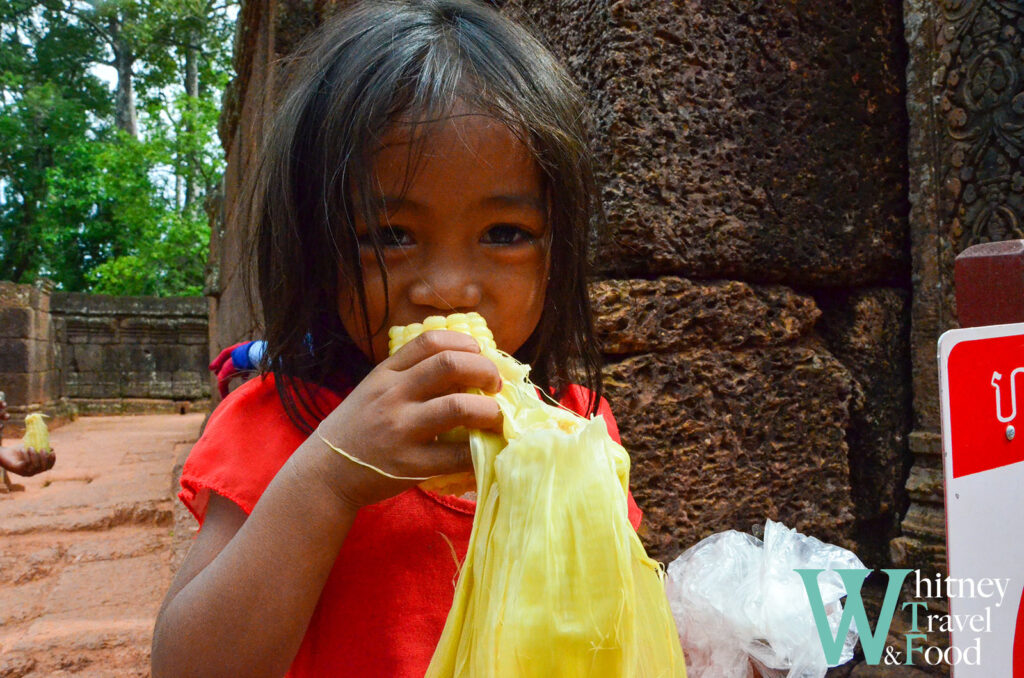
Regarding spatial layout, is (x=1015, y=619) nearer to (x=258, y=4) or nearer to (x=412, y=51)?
(x=412, y=51)

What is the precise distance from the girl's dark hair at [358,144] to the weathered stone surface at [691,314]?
1.49 feet

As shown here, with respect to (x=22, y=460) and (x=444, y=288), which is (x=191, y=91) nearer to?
(x=22, y=460)

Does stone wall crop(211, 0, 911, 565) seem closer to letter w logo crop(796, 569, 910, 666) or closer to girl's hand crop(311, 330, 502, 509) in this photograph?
letter w logo crop(796, 569, 910, 666)

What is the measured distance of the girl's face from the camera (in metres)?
0.93

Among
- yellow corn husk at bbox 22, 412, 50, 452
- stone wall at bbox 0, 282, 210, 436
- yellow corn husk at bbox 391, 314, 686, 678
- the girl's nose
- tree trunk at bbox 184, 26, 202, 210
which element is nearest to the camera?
yellow corn husk at bbox 391, 314, 686, 678

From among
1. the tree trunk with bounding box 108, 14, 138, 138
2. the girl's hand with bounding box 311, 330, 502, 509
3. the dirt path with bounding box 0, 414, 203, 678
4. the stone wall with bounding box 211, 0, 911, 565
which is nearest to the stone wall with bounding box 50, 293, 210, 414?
the dirt path with bounding box 0, 414, 203, 678

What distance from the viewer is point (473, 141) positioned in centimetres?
96

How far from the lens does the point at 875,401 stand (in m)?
2.05

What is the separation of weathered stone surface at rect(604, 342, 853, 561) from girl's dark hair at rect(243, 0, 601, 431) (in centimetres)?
56

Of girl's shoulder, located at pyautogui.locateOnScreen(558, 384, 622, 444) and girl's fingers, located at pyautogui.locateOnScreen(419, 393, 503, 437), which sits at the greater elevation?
girl's fingers, located at pyautogui.locateOnScreen(419, 393, 503, 437)

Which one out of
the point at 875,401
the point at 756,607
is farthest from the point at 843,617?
the point at 875,401

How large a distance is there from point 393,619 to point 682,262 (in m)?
1.06

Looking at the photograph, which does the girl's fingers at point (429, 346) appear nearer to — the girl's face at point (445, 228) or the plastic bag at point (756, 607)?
the girl's face at point (445, 228)

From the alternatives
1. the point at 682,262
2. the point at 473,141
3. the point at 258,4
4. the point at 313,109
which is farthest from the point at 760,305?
the point at 258,4
